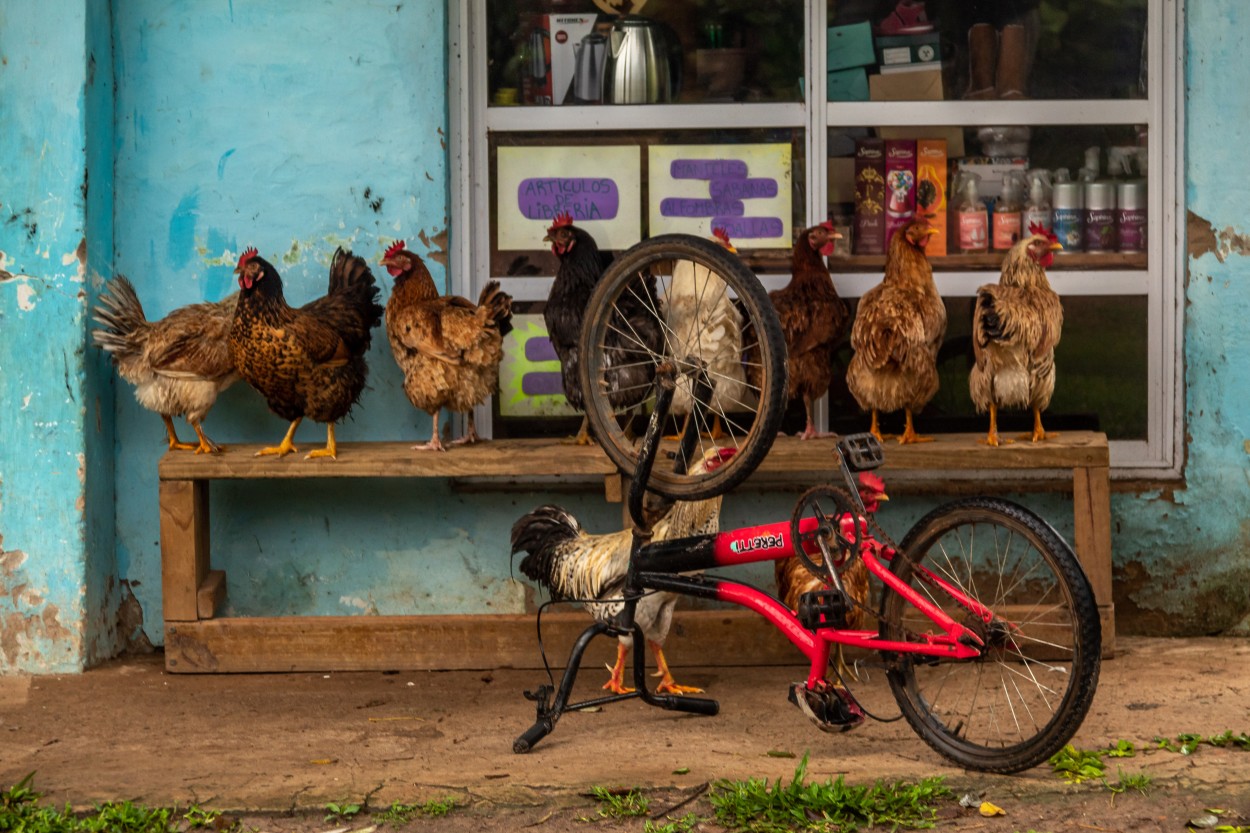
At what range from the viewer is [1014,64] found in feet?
19.6

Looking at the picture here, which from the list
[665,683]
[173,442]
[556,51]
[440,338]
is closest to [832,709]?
[665,683]

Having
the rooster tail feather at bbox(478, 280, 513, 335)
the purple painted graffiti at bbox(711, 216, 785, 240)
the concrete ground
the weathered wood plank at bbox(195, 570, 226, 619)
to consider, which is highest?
the purple painted graffiti at bbox(711, 216, 785, 240)

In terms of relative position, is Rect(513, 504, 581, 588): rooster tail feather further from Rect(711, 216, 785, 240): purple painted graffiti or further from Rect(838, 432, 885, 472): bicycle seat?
Rect(711, 216, 785, 240): purple painted graffiti

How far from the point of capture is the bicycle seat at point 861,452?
4172mm

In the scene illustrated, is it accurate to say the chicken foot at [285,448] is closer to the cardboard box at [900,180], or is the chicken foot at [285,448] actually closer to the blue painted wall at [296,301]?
the blue painted wall at [296,301]

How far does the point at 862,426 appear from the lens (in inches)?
239

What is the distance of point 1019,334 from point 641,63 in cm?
199

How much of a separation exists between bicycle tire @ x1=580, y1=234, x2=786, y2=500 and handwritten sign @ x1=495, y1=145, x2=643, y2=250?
80 cm

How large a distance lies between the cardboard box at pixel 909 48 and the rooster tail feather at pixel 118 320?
335 cm

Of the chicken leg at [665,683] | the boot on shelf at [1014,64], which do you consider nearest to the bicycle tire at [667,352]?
the chicken leg at [665,683]

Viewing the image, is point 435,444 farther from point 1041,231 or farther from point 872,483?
point 1041,231

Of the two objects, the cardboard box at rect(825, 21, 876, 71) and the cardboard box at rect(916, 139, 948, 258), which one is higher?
the cardboard box at rect(825, 21, 876, 71)

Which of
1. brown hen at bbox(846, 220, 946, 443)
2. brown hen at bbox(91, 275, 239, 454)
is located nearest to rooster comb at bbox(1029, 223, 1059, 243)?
brown hen at bbox(846, 220, 946, 443)

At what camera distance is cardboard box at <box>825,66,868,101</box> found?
6020mm
